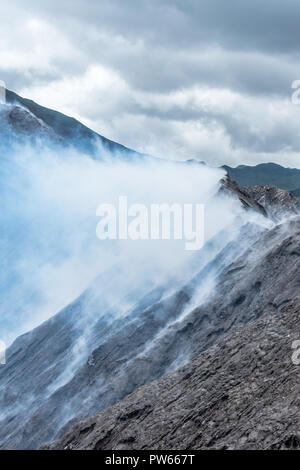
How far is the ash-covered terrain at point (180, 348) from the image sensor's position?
31.3m

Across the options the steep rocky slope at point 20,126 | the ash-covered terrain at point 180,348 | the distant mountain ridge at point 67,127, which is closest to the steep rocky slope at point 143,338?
the ash-covered terrain at point 180,348

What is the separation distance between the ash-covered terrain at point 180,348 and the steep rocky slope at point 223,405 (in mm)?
76

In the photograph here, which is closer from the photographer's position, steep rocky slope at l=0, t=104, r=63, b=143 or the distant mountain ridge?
steep rocky slope at l=0, t=104, r=63, b=143

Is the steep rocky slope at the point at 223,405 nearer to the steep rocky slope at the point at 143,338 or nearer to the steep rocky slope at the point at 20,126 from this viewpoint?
the steep rocky slope at the point at 143,338

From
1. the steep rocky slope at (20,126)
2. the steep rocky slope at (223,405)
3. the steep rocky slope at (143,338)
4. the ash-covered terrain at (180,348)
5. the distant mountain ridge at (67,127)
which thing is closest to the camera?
the steep rocky slope at (223,405)

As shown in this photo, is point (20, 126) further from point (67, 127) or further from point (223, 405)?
point (223, 405)

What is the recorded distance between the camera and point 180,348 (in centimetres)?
5141

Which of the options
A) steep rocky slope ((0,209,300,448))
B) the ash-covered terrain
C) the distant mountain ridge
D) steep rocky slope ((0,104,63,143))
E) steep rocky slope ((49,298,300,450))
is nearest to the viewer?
steep rocky slope ((49,298,300,450))

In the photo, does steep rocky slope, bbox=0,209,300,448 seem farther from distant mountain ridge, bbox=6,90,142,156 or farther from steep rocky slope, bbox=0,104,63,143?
distant mountain ridge, bbox=6,90,142,156

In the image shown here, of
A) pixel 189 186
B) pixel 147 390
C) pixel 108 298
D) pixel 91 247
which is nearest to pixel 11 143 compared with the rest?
pixel 91 247

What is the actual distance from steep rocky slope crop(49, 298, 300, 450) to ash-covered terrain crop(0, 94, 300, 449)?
0.25 feet

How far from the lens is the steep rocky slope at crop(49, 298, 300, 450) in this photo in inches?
Answer: 1085

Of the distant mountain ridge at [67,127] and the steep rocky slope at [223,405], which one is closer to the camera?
the steep rocky slope at [223,405]

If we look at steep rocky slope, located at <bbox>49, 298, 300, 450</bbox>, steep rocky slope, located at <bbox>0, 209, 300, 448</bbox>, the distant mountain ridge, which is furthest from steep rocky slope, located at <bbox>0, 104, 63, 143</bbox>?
steep rocky slope, located at <bbox>49, 298, 300, 450</bbox>
